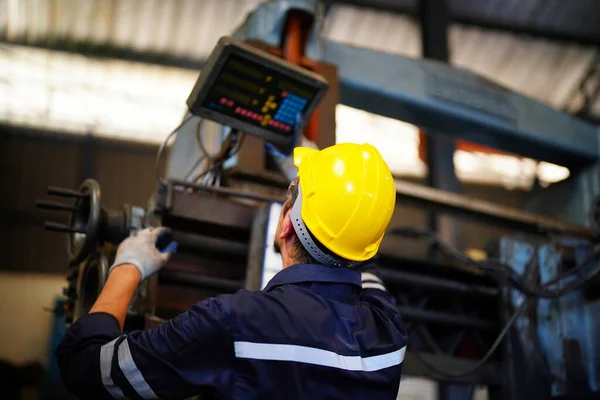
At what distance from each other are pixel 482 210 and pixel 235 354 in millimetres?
1768

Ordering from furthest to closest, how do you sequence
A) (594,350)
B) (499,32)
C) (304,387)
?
(499,32) < (594,350) < (304,387)

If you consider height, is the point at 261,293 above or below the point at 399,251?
below

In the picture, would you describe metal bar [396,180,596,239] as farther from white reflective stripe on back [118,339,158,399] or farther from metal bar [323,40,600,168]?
white reflective stripe on back [118,339,158,399]

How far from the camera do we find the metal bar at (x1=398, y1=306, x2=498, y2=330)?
7.75 feet

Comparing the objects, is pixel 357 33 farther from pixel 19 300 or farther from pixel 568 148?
pixel 19 300

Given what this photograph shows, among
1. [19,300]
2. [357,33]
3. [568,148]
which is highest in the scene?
[357,33]

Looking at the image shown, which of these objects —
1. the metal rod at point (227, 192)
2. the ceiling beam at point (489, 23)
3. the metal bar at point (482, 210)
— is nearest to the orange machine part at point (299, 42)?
the metal bar at point (482, 210)

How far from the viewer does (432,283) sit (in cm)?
237

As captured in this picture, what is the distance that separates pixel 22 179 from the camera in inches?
330

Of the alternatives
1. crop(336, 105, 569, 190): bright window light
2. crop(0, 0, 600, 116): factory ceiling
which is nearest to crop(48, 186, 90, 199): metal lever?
crop(0, 0, 600, 116): factory ceiling

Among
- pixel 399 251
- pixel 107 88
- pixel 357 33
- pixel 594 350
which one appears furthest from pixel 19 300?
pixel 594 350

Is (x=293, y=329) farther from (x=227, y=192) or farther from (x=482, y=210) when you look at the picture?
(x=482, y=210)

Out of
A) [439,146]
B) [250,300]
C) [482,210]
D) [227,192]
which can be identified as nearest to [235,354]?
[250,300]

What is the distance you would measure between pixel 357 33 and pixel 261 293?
643 cm
